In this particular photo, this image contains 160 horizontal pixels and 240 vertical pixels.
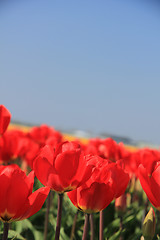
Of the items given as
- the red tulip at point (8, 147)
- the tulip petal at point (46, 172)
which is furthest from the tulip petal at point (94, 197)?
the red tulip at point (8, 147)

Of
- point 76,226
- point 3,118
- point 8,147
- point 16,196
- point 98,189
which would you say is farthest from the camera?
point 8,147

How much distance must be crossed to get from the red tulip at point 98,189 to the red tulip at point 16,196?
0.61ft

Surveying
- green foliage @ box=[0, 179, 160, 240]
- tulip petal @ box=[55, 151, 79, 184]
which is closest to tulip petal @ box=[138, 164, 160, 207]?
tulip petal @ box=[55, 151, 79, 184]

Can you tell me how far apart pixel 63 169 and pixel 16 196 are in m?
0.23

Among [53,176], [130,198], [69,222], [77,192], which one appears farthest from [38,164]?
[130,198]

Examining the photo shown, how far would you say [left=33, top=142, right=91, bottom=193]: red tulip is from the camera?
1.31 metres

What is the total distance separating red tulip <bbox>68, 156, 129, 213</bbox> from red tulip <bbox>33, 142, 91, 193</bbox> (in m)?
0.04

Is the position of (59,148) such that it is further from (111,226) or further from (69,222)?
(69,222)

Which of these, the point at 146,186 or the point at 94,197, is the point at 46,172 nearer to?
the point at 94,197

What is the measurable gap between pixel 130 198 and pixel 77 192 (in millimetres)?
2602

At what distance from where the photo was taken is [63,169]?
1326 mm

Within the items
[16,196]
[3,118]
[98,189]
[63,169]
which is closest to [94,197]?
[98,189]

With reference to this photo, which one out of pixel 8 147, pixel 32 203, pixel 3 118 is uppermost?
pixel 3 118

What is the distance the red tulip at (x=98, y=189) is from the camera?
1.31 metres
